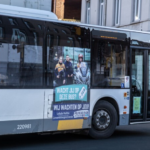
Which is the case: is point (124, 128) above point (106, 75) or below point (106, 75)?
below

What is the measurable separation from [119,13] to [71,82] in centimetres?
1541

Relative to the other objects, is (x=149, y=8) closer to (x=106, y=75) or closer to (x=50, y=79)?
(x=106, y=75)

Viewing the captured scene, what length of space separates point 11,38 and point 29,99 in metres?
1.41

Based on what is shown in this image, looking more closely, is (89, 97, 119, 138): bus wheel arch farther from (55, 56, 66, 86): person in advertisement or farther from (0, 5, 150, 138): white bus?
(55, 56, 66, 86): person in advertisement

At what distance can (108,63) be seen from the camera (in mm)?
10203

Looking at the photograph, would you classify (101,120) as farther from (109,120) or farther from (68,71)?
(68,71)

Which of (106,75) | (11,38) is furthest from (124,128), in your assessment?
(11,38)

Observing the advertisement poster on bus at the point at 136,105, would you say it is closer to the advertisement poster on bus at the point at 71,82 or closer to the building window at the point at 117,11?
the advertisement poster on bus at the point at 71,82

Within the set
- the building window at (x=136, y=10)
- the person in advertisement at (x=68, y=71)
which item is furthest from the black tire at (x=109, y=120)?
the building window at (x=136, y=10)

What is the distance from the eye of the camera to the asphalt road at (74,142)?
29.2 feet

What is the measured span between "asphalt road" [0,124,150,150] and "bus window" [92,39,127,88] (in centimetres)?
148

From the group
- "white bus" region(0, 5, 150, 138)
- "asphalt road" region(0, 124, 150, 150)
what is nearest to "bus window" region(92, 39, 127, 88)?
"white bus" region(0, 5, 150, 138)

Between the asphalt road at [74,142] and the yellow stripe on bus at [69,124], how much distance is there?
1.36ft

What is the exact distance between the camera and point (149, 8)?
2070 cm
